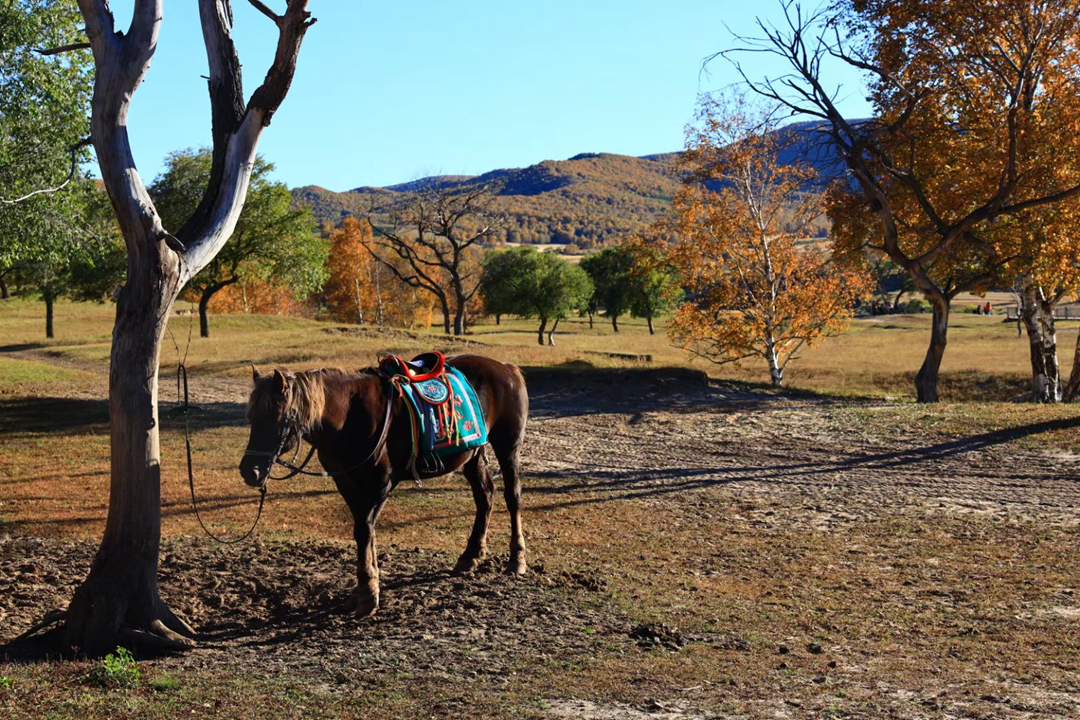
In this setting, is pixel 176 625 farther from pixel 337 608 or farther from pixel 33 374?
pixel 33 374

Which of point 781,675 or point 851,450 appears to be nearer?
point 781,675

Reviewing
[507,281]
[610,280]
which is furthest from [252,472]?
[610,280]

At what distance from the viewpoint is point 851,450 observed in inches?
661

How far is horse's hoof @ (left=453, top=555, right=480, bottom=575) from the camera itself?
8.99m

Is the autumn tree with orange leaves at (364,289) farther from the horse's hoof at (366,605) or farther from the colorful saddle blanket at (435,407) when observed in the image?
the horse's hoof at (366,605)

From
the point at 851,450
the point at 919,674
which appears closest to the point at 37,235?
the point at 851,450

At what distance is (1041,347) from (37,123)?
24.5 meters

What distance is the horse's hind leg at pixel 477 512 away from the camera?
29.9 feet

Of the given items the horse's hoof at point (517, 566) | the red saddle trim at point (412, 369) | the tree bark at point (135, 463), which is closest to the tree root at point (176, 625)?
the tree bark at point (135, 463)

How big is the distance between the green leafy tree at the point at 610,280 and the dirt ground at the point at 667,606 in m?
68.7

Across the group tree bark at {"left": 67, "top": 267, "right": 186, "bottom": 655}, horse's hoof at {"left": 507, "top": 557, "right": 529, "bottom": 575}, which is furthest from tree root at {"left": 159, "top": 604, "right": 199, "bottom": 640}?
horse's hoof at {"left": 507, "top": 557, "right": 529, "bottom": 575}

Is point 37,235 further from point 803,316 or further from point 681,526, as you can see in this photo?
point 803,316

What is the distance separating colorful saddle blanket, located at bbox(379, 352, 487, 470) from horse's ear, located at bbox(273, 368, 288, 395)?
125 cm

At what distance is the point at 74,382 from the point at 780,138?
73.3ft
